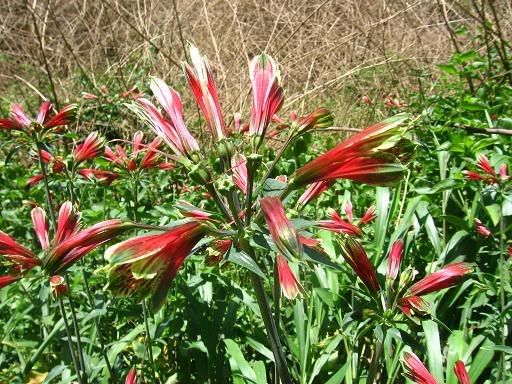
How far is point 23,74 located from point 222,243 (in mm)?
7201

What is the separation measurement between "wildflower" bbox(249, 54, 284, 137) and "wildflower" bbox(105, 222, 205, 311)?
306 mm

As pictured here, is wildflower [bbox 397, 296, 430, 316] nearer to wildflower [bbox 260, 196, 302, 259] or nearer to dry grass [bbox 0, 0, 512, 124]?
wildflower [bbox 260, 196, 302, 259]

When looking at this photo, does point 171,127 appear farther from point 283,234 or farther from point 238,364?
point 238,364

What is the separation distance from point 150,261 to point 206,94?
409 mm

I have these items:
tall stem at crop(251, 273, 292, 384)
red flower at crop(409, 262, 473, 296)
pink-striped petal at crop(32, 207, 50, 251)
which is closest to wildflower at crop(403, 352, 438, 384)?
red flower at crop(409, 262, 473, 296)

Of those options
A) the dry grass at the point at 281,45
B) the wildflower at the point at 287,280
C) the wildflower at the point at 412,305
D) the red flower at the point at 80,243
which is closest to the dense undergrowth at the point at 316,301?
the wildflower at the point at 412,305

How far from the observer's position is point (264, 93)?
3.85 ft

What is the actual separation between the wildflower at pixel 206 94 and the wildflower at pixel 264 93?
0.22 feet

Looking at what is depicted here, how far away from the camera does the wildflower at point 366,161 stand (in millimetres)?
992

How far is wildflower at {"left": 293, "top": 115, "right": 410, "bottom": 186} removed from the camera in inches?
39.1

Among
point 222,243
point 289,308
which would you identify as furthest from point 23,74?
point 222,243

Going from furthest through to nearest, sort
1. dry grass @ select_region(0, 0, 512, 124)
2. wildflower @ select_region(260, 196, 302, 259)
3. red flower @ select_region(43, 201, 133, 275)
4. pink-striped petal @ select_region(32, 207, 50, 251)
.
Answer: dry grass @ select_region(0, 0, 512, 124)
pink-striped petal @ select_region(32, 207, 50, 251)
red flower @ select_region(43, 201, 133, 275)
wildflower @ select_region(260, 196, 302, 259)

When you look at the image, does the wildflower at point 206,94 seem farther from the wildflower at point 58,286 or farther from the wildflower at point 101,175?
the wildflower at point 101,175

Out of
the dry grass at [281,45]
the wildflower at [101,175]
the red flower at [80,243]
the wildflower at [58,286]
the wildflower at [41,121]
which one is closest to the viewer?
the red flower at [80,243]
